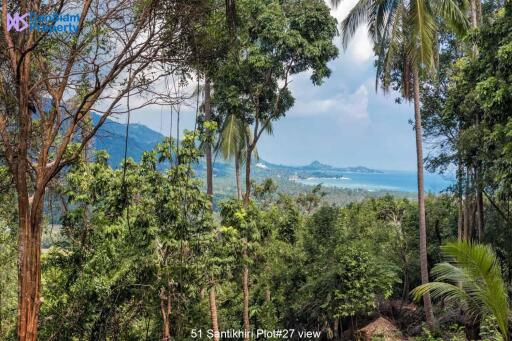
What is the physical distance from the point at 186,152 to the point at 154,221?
4.66ft

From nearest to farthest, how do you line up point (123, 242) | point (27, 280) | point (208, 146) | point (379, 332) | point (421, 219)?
point (27, 280) < point (123, 242) < point (421, 219) < point (379, 332) < point (208, 146)

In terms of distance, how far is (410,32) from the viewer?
9.31 meters

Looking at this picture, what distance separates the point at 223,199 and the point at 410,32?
5.77m

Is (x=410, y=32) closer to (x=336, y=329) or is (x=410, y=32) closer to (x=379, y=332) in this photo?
(x=379, y=332)

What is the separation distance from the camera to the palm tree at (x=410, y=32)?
902 centimetres

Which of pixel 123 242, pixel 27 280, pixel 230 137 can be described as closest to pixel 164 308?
pixel 123 242

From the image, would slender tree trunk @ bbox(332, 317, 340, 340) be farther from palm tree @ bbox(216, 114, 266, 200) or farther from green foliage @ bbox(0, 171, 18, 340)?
green foliage @ bbox(0, 171, 18, 340)

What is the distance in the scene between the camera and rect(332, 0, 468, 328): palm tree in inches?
355

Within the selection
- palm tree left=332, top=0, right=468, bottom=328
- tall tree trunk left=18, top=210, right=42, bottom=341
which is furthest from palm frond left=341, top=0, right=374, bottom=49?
tall tree trunk left=18, top=210, right=42, bottom=341

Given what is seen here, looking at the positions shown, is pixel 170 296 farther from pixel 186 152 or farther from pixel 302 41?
pixel 302 41

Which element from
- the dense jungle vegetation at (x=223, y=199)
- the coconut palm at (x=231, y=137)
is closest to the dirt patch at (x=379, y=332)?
the dense jungle vegetation at (x=223, y=199)

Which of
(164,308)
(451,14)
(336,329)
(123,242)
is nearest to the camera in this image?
(123,242)

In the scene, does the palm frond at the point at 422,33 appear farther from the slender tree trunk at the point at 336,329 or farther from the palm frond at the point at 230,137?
the slender tree trunk at the point at 336,329

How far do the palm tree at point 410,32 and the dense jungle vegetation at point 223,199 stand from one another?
52mm
